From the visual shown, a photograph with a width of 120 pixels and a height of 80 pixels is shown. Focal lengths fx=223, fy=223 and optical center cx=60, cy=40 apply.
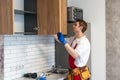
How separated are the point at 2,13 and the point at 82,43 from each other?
1230mm

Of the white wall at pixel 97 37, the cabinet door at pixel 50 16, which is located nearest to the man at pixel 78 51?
the cabinet door at pixel 50 16

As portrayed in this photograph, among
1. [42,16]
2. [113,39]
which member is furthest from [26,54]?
[113,39]

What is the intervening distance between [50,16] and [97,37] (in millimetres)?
1407

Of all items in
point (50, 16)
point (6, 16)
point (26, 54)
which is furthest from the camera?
point (26, 54)

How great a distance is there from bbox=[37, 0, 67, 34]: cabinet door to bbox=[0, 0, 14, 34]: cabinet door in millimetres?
779

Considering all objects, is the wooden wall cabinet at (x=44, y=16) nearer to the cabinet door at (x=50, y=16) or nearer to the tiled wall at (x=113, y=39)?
the cabinet door at (x=50, y=16)

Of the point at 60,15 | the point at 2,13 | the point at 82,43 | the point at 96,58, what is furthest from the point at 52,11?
the point at 96,58

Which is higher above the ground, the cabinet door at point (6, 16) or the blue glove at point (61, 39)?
the cabinet door at point (6, 16)

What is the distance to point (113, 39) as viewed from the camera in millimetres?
4152

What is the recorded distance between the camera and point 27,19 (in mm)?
3330

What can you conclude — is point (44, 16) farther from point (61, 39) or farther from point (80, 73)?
point (80, 73)

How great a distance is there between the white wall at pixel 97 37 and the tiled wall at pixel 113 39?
3.1 inches

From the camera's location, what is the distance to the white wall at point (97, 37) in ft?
13.9

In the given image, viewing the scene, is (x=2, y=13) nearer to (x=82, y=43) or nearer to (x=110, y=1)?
(x=82, y=43)
